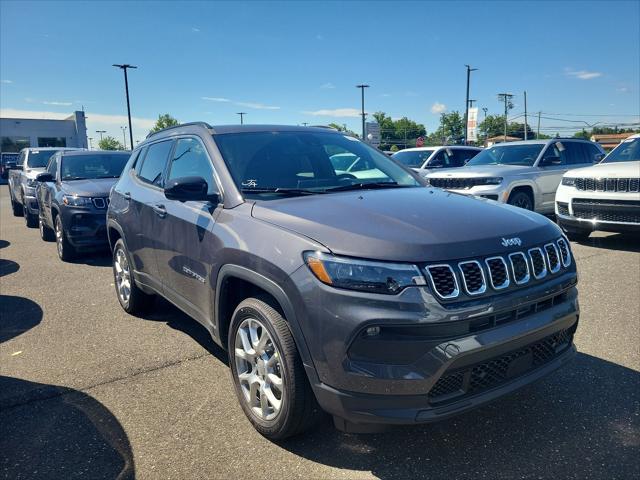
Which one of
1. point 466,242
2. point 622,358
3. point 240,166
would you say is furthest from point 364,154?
point 622,358

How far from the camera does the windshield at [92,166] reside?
885 centimetres

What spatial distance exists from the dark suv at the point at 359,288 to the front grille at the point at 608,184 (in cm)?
517

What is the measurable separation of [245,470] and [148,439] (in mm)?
683

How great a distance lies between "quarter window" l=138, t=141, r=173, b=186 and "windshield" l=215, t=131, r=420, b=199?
3.26ft

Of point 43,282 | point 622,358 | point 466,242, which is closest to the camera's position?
point 466,242

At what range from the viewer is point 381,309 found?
2213 millimetres

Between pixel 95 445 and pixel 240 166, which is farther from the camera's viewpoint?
pixel 240 166

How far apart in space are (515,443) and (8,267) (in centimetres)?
750

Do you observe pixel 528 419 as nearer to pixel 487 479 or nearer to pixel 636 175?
pixel 487 479

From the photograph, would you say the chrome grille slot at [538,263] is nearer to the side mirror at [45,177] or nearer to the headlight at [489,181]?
the headlight at [489,181]

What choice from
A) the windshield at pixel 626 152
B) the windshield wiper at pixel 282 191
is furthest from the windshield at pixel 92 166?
the windshield at pixel 626 152

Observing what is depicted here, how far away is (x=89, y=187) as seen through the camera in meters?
8.02

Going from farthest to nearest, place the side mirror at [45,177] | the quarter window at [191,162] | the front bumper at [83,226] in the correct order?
the side mirror at [45,177] < the front bumper at [83,226] < the quarter window at [191,162]

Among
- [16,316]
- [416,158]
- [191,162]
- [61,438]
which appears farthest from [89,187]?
[416,158]
